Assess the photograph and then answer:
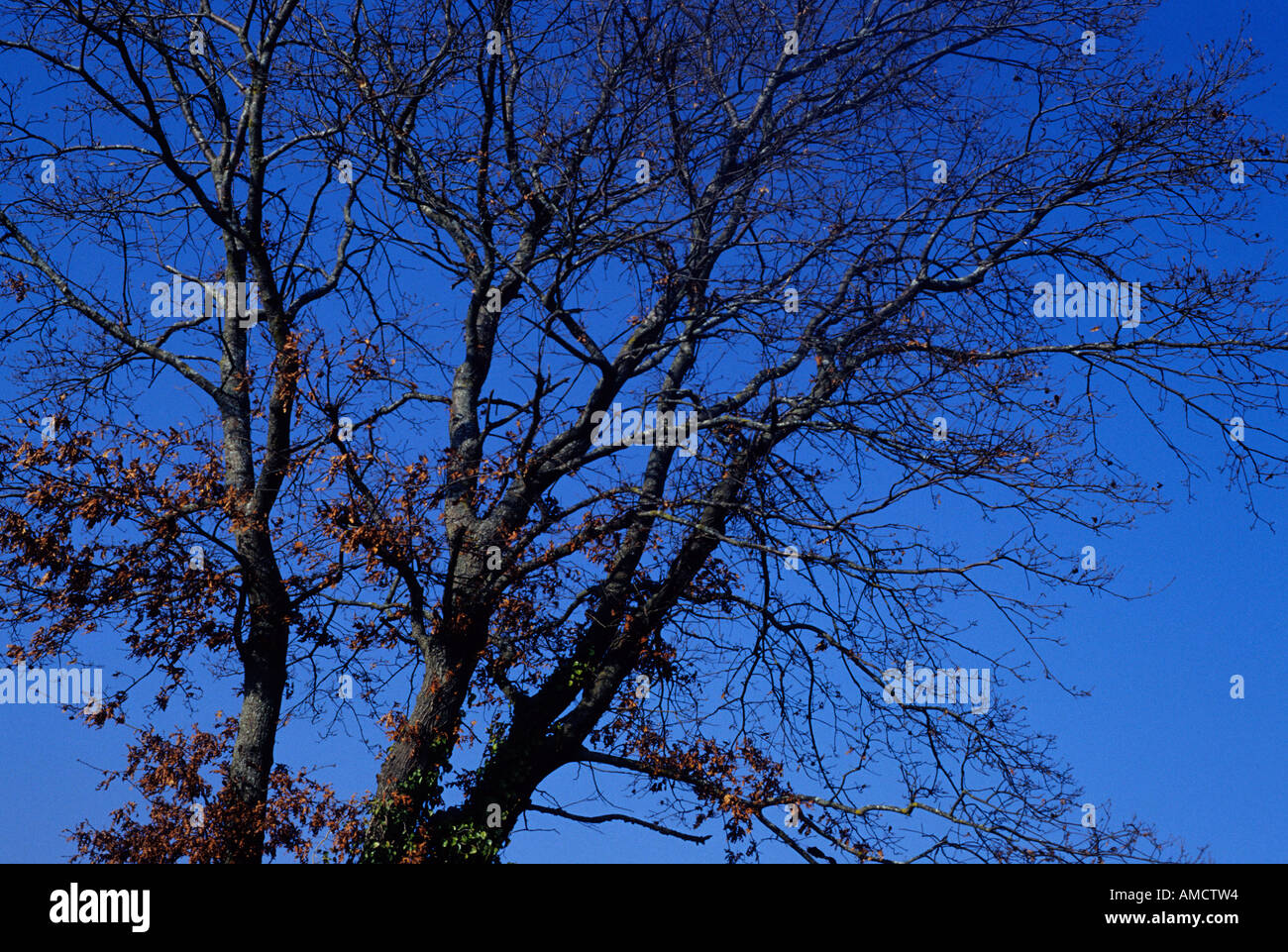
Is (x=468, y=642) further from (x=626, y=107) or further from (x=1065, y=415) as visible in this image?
(x=1065, y=415)

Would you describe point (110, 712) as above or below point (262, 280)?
below

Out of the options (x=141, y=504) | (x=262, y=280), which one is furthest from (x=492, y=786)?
(x=262, y=280)

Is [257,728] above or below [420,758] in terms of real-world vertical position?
above

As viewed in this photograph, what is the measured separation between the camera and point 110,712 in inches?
375

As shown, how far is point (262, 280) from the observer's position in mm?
10320

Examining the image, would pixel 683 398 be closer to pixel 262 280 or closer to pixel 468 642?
pixel 468 642
